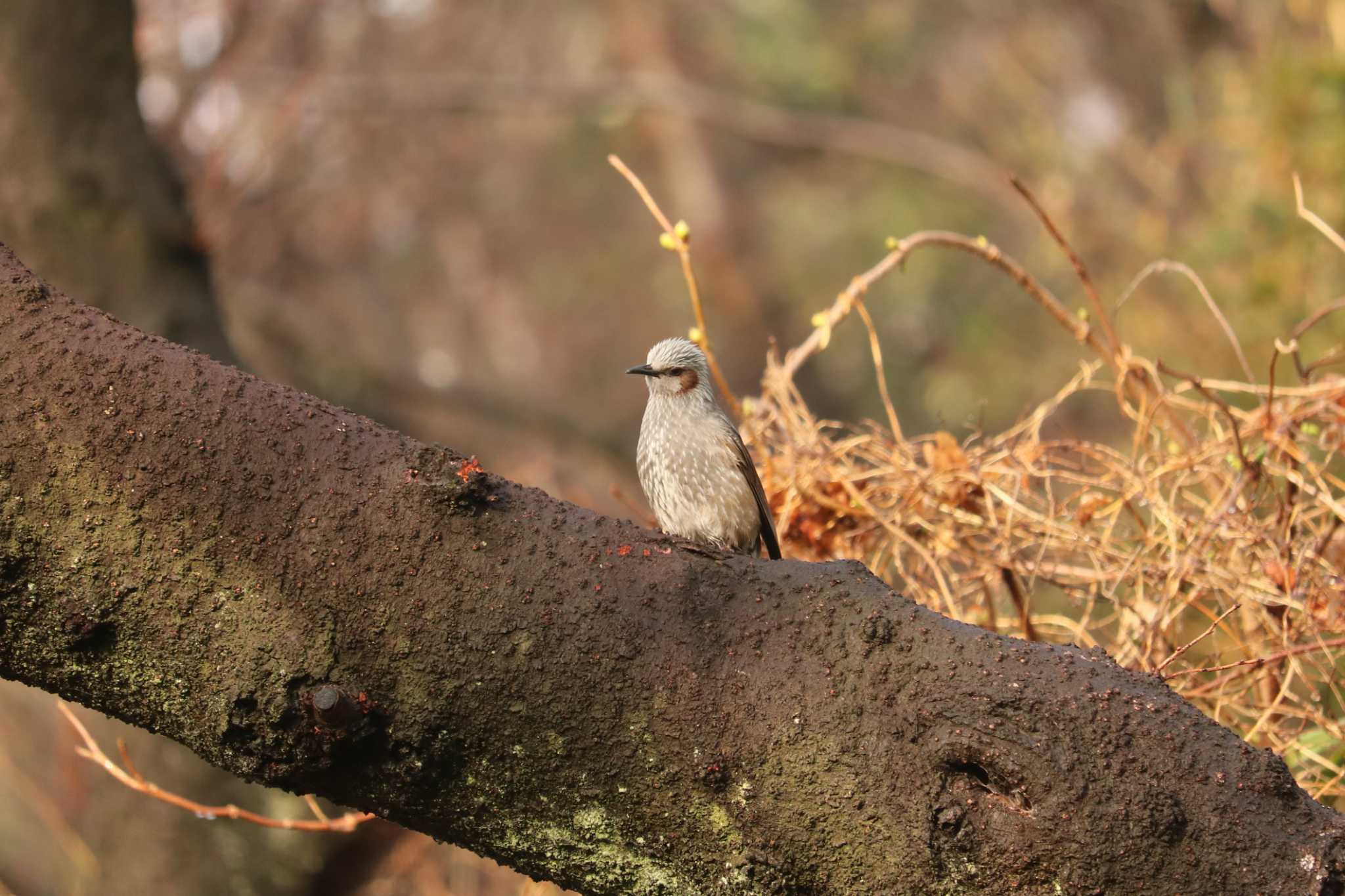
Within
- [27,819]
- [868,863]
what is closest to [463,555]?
[868,863]

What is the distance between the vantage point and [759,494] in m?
2.77

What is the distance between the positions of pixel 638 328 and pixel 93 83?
1234cm

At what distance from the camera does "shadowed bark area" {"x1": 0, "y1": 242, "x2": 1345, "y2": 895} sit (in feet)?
4.60

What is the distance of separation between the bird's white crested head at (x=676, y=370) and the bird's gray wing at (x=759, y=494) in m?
0.23

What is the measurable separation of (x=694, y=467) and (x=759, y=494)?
0.21 m

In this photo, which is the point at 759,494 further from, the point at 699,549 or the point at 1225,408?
the point at 699,549

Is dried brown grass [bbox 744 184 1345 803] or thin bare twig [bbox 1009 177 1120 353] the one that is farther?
thin bare twig [bbox 1009 177 1120 353]

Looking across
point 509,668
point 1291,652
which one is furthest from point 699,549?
point 1291,652

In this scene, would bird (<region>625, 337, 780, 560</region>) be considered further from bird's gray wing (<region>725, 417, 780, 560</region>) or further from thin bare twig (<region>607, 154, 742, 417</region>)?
thin bare twig (<region>607, 154, 742, 417</region>)

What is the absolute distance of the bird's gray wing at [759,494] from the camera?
9.04 ft

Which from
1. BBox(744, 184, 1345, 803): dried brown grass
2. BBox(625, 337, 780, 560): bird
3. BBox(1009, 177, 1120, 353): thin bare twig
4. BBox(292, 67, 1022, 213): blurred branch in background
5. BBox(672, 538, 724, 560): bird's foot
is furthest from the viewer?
BBox(292, 67, 1022, 213): blurred branch in background

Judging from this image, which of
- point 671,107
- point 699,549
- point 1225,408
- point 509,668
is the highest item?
point 671,107

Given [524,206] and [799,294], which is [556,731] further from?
[524,206]

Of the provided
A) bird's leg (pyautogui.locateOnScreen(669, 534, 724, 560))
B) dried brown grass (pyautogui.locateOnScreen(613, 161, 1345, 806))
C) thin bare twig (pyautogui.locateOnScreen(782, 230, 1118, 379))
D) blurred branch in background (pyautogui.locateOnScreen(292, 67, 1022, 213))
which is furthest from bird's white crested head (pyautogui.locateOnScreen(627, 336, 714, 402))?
blurred branch in background (pyautogui.locateOnScreen(292, 67, 1022, 213))
